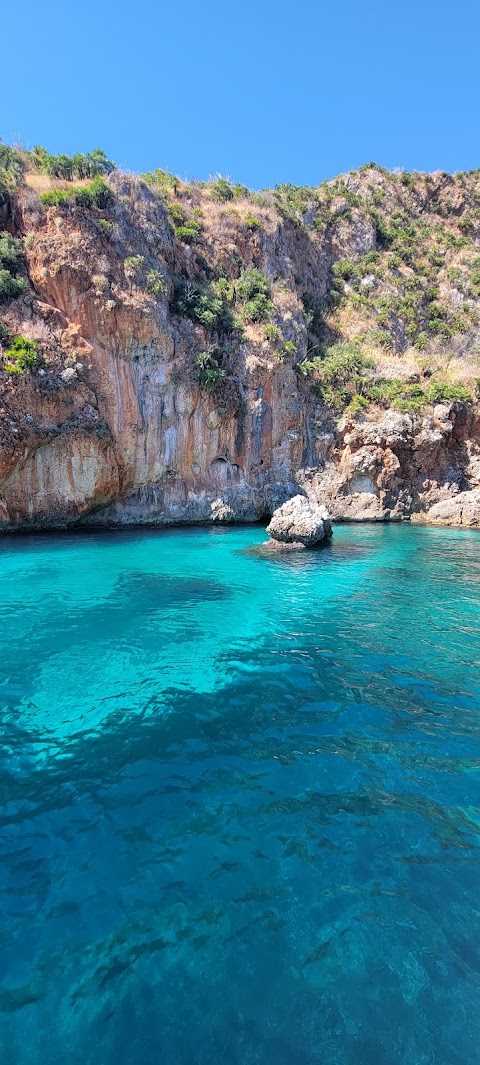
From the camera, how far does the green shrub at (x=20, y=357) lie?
65.2ft

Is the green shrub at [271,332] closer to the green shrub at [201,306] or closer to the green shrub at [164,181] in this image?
the green shrub at [201,306]

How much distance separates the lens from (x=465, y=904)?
3.41 m

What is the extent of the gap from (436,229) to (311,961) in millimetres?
51303

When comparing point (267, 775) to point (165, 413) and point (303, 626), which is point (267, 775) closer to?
point (303, 626)

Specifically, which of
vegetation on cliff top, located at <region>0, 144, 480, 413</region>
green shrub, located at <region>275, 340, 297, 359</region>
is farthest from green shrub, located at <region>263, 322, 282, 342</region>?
green shrub, located at <region>275, 340, 297, 359</region>

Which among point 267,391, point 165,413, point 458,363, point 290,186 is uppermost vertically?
point 290,186

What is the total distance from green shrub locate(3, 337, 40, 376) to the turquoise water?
14.9 metres

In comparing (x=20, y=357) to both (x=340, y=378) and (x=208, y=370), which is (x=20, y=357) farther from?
(x=340, y=378)

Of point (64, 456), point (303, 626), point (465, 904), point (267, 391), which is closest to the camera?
point (465, 904)

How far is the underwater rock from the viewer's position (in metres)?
17.6

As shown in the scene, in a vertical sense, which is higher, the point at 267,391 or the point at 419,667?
the point at 267,391

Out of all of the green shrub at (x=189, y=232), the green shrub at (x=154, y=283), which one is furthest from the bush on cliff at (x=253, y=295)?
the green shrub at (x=154, y=283)

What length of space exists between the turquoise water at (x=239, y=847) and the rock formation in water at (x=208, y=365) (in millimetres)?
15165

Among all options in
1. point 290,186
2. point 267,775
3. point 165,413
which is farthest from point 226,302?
point 267,775
